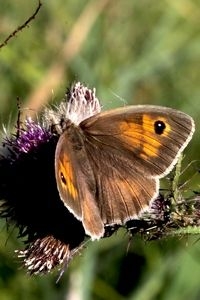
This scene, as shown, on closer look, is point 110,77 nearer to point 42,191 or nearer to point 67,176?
point 42,191

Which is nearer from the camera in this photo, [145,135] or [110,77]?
[145,135]

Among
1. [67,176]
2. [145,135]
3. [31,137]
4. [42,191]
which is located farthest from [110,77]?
[67,176]

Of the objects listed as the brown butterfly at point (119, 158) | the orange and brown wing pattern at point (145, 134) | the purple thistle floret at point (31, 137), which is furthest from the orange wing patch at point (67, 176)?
the purple thistle floret at point (31, 137)

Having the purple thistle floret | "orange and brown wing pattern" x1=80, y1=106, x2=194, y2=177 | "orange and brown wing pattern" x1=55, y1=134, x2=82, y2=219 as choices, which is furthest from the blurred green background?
"orange and brown wing pattern" x1=55, y1=134, x2=82, y2=219

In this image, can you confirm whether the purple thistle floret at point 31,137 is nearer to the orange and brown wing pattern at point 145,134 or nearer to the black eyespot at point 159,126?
the orange and brown wing pattern at point 145,134

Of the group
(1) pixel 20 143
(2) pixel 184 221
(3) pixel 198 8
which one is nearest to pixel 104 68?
(3) pixel 198 8

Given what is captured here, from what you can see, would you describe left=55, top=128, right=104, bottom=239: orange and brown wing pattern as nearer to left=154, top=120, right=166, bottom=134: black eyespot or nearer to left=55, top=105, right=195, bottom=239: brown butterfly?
left=55, top=105, right=195, bottom=239: brown butterfly

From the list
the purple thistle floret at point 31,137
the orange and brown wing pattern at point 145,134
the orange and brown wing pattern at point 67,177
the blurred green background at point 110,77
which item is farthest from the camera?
the blurred green background at point 110,77
